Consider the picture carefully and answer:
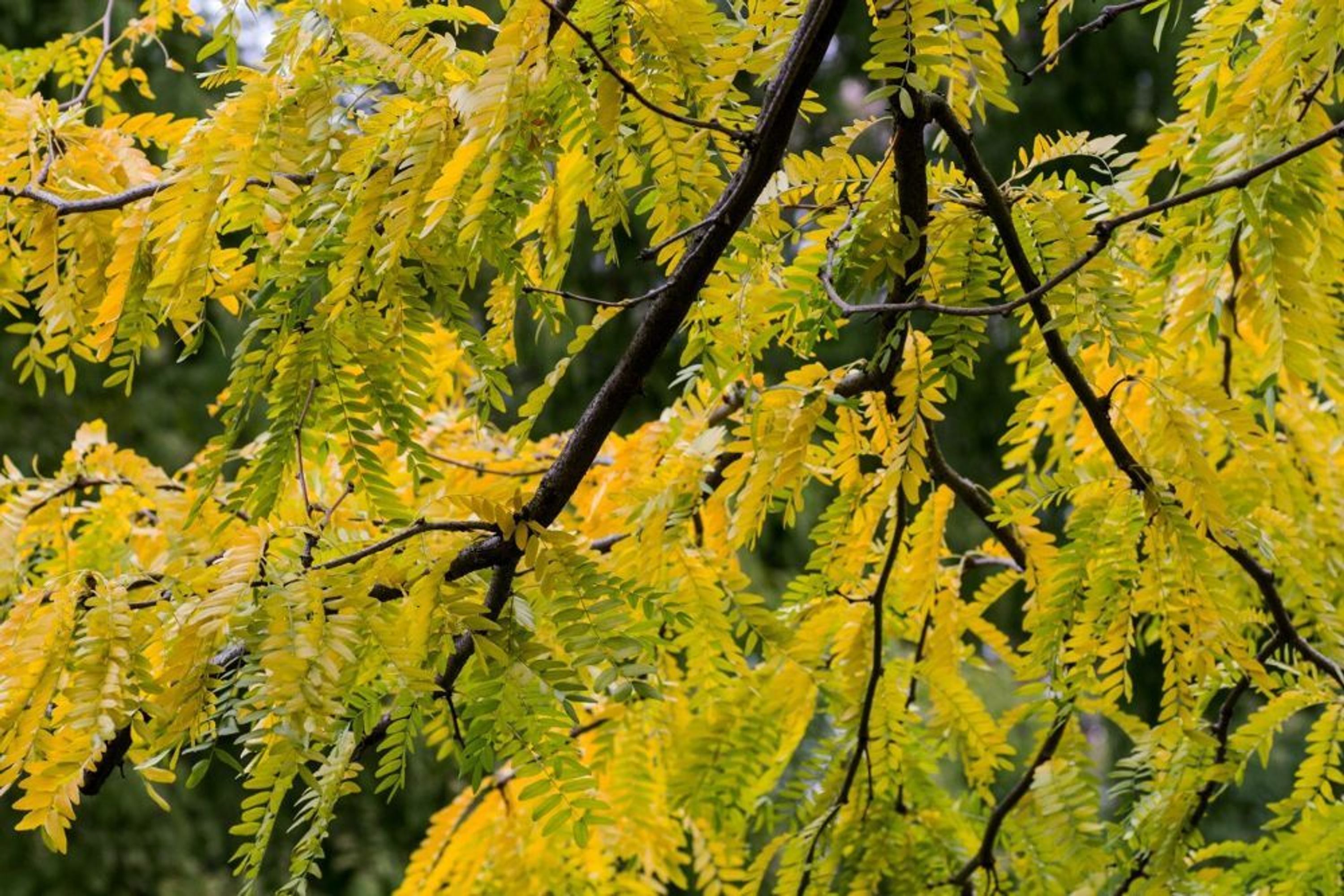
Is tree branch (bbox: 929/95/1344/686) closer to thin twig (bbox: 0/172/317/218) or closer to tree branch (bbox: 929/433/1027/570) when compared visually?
tree branch (bbox: 929/433/1027/570)

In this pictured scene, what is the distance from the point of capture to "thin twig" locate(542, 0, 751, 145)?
0.85 metres

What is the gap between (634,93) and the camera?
34.0 inches

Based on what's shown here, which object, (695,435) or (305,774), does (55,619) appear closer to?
(305,774)

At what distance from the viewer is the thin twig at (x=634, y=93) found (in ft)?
2.79

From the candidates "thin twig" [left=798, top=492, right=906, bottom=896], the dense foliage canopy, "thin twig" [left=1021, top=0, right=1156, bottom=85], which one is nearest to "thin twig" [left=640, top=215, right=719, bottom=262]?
the dense foliage canopy

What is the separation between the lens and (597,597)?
0.94 metres

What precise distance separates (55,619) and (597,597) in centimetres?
36

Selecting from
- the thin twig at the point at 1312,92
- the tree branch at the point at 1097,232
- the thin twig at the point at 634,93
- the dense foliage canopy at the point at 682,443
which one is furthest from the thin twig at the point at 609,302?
the thin twig at the point at 1312,92

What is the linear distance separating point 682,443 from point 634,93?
2.31 ft

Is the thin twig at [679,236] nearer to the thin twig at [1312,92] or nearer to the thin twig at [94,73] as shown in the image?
the thin twig at [1312,92]

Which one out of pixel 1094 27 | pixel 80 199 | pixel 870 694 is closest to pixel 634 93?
pixel 1094 27

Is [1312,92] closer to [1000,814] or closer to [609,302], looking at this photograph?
[609,302]

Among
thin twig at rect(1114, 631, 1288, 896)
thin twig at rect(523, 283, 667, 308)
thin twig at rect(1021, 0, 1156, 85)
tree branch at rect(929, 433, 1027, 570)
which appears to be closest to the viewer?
thin twig at rect(523, 283, 667, 308)

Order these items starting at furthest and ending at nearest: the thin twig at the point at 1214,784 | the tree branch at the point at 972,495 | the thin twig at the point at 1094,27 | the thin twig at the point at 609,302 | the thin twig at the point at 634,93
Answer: the tree branch at the point at 972,495 < the thin twig at the point at 1214,784 < the thin twig at the point at 1094,27 < the thin twig at the point at 609,302 < the thin twig at the point at 634,93
